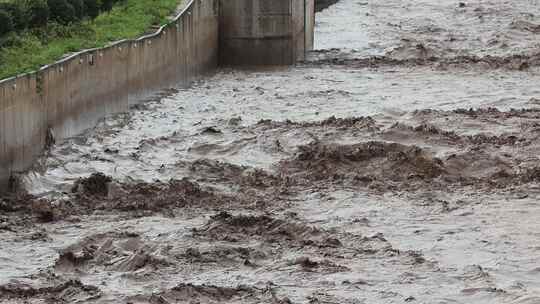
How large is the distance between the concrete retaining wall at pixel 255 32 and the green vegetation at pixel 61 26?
2.41 m

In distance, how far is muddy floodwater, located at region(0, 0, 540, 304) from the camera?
13.9 meters

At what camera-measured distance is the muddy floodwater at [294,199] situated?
13.9m

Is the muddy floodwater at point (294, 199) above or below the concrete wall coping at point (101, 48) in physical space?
below

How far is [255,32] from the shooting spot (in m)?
31.6

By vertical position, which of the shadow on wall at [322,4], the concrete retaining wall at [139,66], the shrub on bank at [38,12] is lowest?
the shadow on wall at [322,4]

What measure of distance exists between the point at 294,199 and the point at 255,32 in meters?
14.4

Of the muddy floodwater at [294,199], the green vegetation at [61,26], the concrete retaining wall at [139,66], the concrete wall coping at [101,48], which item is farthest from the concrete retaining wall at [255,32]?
the muddy floodwater at [294,199]

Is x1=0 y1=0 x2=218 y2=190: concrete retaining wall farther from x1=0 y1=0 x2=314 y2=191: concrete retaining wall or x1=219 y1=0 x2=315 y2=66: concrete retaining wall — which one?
x1=219 y1=0 x2=315 y2=66: concrete retaining wall

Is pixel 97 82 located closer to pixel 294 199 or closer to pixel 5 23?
pixel 5 23

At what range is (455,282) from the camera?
1382 centimetres

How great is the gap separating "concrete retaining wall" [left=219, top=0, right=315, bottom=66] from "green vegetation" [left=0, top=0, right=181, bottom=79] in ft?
7.91

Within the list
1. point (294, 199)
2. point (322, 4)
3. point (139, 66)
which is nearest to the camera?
point (294, 199)

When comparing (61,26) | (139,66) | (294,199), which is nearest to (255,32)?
(139,66)

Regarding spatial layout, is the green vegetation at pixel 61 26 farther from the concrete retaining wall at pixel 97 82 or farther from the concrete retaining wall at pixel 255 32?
the concrete retaining wall at pixel 255 32
